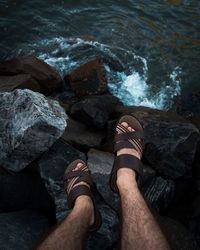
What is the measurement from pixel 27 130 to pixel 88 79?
6.33ft

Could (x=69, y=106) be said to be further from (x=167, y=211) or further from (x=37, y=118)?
(x=167, y=211)

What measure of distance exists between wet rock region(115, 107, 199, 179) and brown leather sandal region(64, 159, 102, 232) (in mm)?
764

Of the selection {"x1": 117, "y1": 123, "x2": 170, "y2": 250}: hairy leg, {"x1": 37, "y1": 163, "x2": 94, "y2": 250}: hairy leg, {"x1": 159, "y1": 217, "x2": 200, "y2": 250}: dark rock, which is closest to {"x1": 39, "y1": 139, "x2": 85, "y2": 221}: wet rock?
{"x1": 37, "y1": 163, "x2": 94, "y2": 250}: hairy leg

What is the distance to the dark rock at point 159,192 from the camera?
3.87 metres

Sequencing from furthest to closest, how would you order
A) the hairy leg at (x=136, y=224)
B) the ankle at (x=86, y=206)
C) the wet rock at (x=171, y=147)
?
1. the wet rock at (x=171, y=147)
2. the ankle at (x=86, y=206)
3. the hairy leg at (x=136, y=224)

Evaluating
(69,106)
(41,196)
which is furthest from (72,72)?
(41,196)

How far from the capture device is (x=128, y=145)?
3738mm

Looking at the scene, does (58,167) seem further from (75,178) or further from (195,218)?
(195,218)

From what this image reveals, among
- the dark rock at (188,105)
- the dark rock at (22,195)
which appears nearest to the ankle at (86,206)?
the dark rock at (22,195)

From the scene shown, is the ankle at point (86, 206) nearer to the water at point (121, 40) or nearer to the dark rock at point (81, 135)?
the dark rock at point (81, 135)

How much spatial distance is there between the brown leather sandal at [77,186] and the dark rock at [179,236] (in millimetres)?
583

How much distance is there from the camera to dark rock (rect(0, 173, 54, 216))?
380cm

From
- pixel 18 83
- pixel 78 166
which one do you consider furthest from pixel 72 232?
pixel 18 83

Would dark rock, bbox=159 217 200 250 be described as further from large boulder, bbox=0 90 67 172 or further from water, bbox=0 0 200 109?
water, bbox=0 0 200 109
